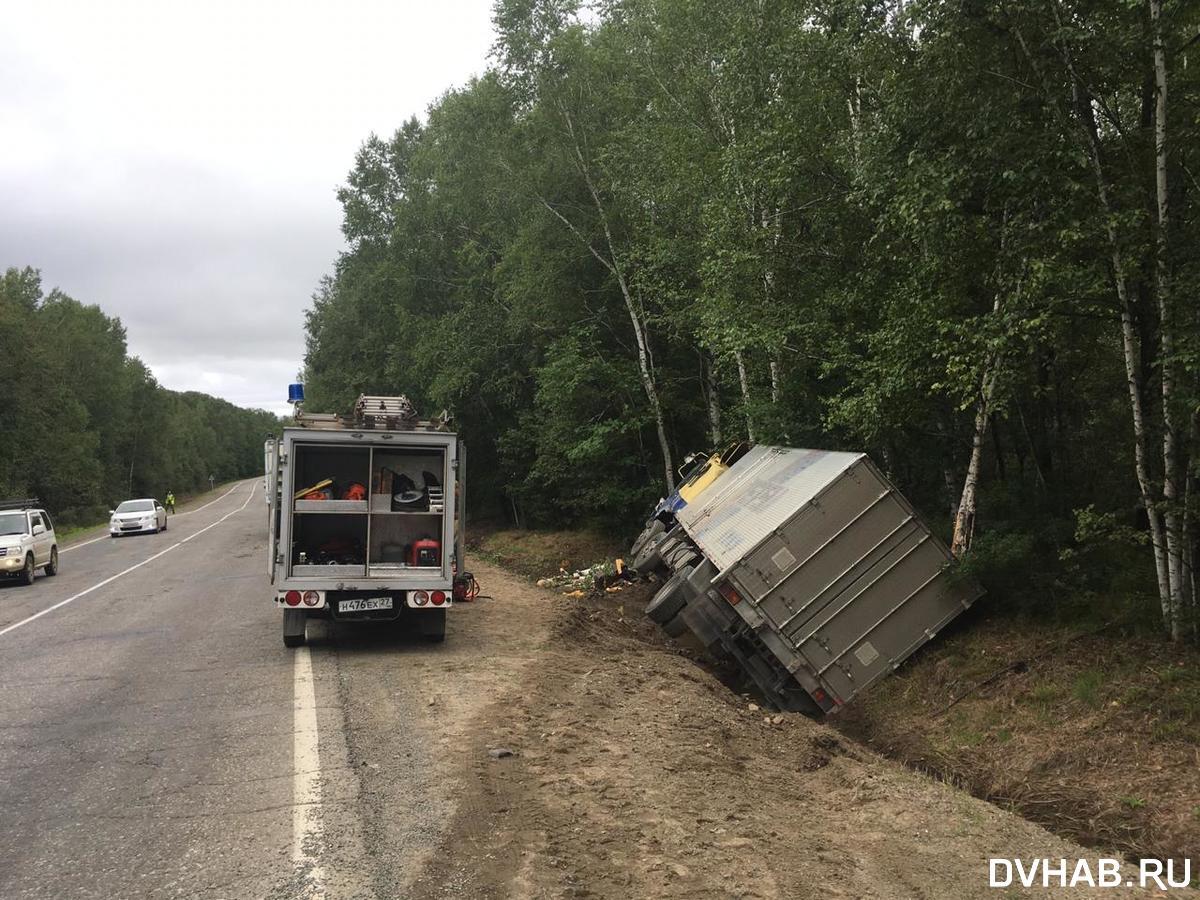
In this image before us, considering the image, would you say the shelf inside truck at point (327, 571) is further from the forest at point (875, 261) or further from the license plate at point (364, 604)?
the forest at point (875, 261)

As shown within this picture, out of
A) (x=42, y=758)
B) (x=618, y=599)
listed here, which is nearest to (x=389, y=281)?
(x=618, y=599)

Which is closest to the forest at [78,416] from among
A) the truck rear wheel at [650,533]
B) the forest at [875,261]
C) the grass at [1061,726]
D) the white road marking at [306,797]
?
the forest at [875,261]

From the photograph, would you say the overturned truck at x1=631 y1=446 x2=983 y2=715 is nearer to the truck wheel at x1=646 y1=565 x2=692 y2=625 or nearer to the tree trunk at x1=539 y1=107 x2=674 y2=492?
the truck wheel at x1=646 y1=565 x2=692 y2=625

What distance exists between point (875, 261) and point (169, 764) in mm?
10284

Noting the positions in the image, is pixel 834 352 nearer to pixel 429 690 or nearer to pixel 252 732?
pixel 429 690

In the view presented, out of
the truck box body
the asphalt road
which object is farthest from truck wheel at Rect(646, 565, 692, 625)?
the asphalt road

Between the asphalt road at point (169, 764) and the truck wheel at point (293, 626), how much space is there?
18cm

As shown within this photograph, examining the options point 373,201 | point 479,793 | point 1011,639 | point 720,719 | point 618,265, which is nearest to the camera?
point 479,793

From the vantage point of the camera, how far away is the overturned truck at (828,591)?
29.7 feet

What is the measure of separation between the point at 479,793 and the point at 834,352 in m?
8.78

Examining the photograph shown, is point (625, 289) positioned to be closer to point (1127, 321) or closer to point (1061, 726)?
point (1127, 321)

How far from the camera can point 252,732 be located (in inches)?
250

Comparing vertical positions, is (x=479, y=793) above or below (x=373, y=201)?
below

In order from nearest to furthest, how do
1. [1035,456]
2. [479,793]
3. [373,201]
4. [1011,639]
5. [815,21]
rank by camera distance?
[479,793], [1011,639], [1035,456], [815,21], [373,201]
